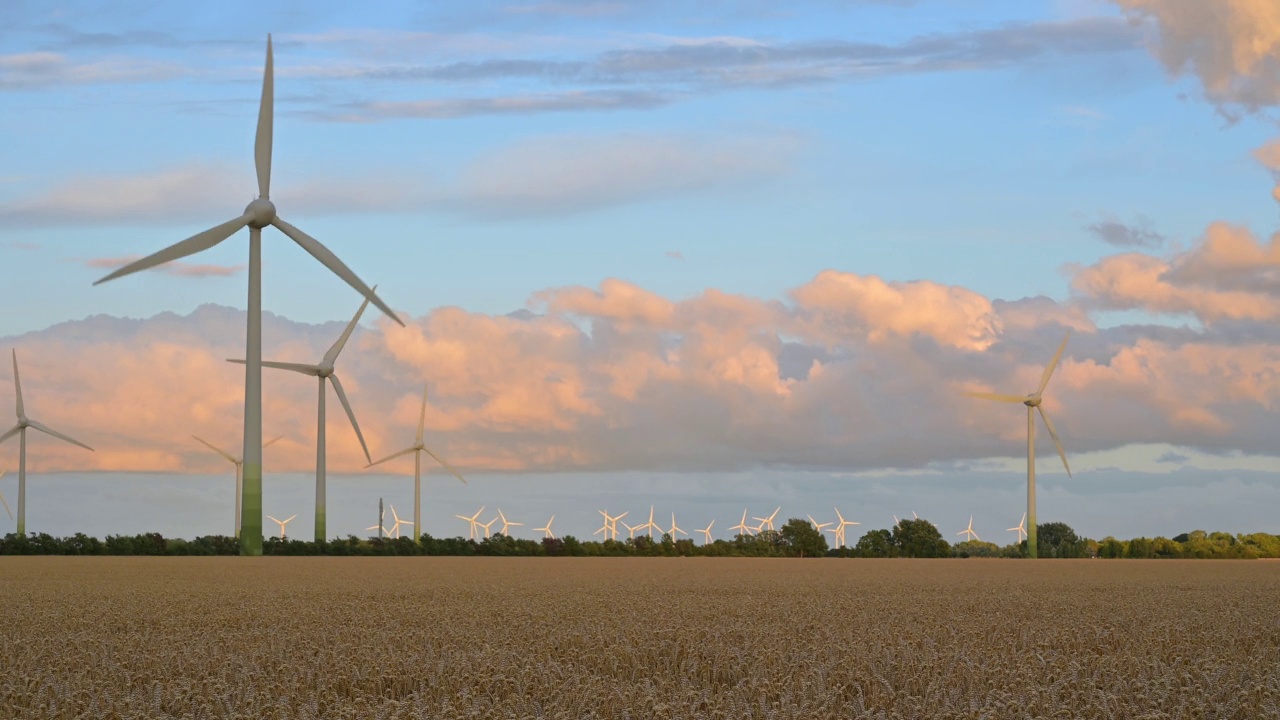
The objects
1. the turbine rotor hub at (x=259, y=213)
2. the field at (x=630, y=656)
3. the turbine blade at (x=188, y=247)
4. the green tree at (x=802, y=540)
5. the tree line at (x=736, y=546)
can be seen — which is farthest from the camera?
the green tree at (x=802, y=540)

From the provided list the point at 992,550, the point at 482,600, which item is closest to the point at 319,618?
the point at 482,600

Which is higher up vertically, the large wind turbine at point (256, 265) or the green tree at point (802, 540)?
the large wind turbine at point (256, 265)

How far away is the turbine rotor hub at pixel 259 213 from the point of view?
6444 cm

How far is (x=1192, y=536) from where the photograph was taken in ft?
396

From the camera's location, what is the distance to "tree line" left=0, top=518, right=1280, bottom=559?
264 feet

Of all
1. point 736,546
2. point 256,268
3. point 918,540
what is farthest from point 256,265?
point 918,540

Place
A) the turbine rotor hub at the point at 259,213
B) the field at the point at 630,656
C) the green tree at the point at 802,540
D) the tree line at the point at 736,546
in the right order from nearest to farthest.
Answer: the field at the point at 630,656 < the turbine rotor hub at the point at 259,213 < the tree line at the point at 736,546 < the green tree at the point at 802,540

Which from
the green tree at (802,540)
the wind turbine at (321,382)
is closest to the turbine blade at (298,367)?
the wind turbine at (321,382)

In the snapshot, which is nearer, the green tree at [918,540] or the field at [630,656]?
the field at [630,656]

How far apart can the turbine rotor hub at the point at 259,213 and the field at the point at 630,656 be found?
36.5 metres

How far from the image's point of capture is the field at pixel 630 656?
1217 centimetres

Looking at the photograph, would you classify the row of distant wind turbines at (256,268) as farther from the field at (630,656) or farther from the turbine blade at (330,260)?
the field at (630,656)

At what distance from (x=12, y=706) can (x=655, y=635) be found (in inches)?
337

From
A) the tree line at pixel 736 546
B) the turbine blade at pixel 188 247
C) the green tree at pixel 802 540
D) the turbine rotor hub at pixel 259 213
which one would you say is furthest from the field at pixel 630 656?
the green tree at pixel 802 540
